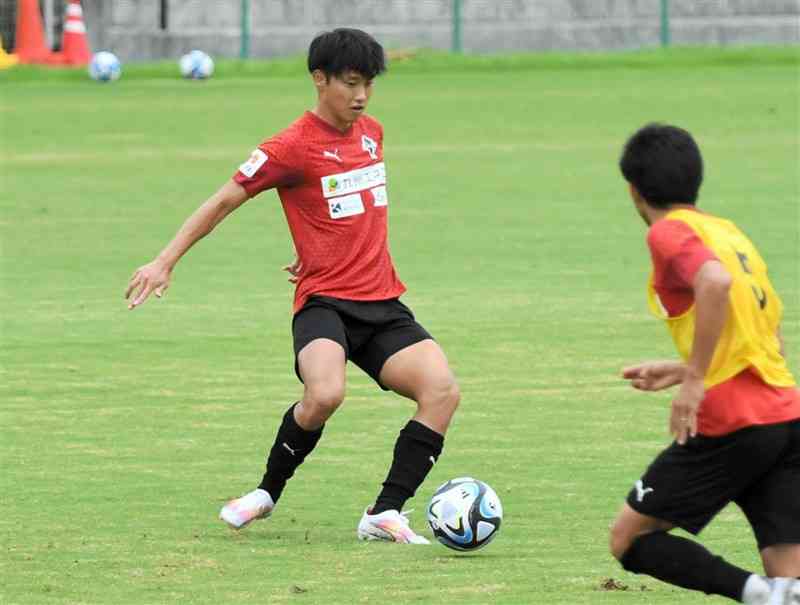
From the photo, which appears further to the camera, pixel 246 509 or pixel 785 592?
pixel 246 509

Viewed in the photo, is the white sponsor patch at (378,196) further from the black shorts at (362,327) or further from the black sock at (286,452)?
the black sock at (286,452)

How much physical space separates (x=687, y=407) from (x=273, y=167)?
8.58ft

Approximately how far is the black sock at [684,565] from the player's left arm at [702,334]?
44 centimetres

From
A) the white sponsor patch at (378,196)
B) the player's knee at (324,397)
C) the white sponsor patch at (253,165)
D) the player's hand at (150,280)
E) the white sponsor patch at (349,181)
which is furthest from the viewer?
the white sponsor patch at (378,196)

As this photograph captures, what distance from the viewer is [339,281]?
8.05m

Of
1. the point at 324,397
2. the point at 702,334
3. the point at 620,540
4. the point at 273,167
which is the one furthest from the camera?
the point at 273,167

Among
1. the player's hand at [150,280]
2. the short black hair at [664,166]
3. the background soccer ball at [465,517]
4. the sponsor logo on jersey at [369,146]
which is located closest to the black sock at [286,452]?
the background soccer ball at [465,517]

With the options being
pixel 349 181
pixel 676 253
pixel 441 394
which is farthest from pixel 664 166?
pixel 349 181

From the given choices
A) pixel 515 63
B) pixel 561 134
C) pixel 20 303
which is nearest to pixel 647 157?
pixel 20 303

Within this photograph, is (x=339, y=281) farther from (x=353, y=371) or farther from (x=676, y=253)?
(x=353, y=371)

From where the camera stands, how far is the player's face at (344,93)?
7.96 m

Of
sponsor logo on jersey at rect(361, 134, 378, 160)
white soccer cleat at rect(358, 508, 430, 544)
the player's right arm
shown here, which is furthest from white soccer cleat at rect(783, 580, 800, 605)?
sponsor logo on jersey at rect(361, 134, 378, 160)

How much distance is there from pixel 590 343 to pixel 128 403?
121 inches

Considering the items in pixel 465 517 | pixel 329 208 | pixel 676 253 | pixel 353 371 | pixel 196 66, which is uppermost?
pixel 676 253
